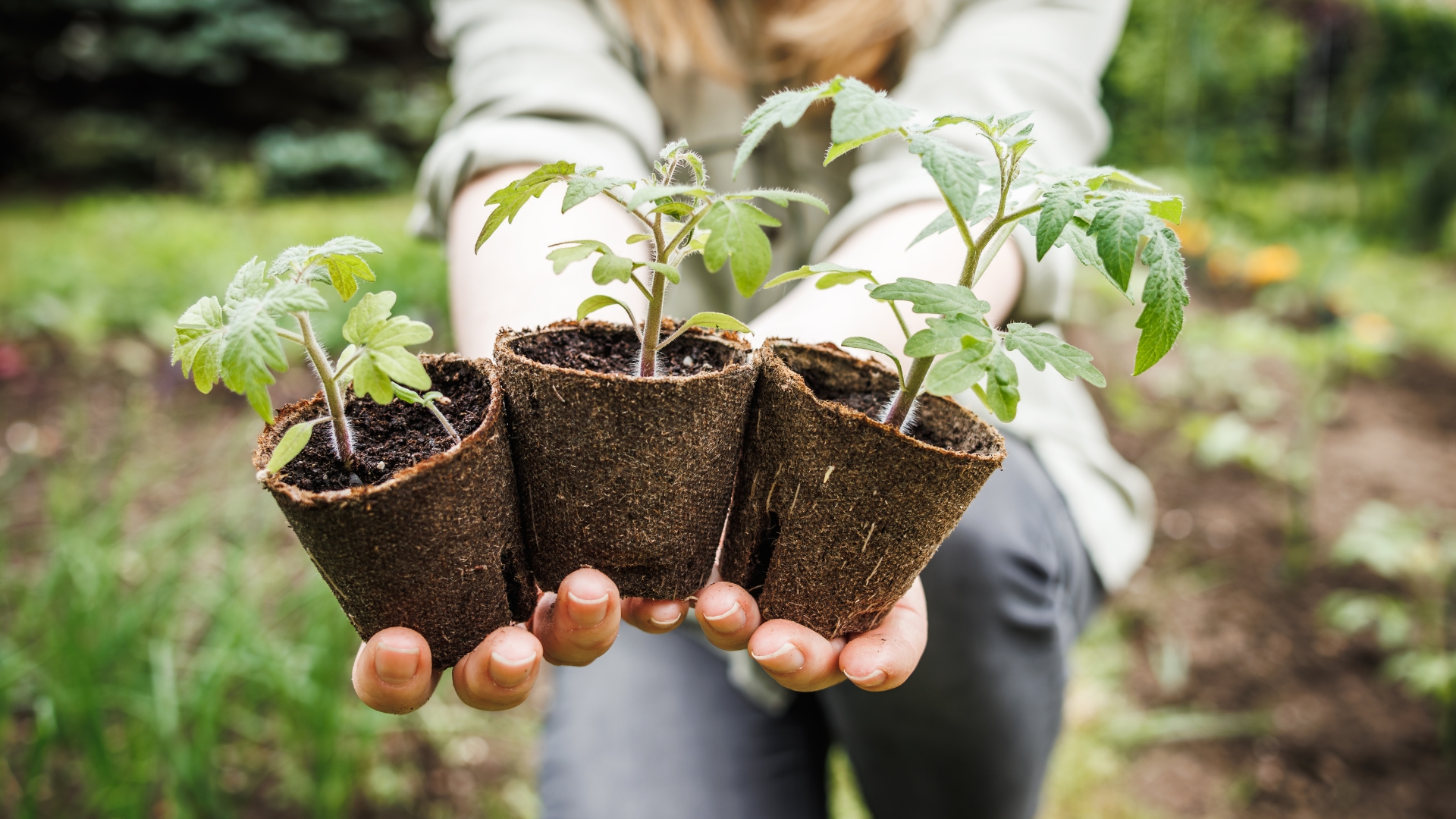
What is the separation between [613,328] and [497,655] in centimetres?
45

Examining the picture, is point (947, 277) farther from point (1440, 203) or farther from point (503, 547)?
point (1440, 203)

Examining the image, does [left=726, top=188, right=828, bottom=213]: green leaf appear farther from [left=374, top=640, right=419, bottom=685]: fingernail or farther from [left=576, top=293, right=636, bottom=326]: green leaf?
[left=374, top=640, right=419, bottom=685]: fingernail

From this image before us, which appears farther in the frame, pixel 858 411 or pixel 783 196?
pixel 858 411

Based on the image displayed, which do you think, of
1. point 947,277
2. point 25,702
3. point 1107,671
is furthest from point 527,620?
point 1107,671

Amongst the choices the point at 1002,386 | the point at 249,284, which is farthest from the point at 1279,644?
the point at 249,284

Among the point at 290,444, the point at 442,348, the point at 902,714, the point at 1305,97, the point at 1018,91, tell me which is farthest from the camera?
the point at 1305,97

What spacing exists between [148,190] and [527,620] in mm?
8106

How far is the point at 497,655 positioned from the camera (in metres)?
1.01

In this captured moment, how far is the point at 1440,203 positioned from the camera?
21.6 feet

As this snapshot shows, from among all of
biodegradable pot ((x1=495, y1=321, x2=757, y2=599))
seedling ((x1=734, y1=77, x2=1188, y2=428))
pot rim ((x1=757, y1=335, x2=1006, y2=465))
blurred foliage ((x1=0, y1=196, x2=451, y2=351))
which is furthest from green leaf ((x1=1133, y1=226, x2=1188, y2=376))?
blurred foliage ((x1=0, y1=196, x2=451, y2=351))

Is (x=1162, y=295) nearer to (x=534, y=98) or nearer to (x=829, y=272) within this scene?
(x=829, y=272)

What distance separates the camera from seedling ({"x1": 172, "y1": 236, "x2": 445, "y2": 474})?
Answer: 0.80m

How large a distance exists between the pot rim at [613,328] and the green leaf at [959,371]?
0.28 m

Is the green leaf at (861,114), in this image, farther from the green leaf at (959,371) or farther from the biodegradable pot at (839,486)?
the biodegradable pot at (839,486)
